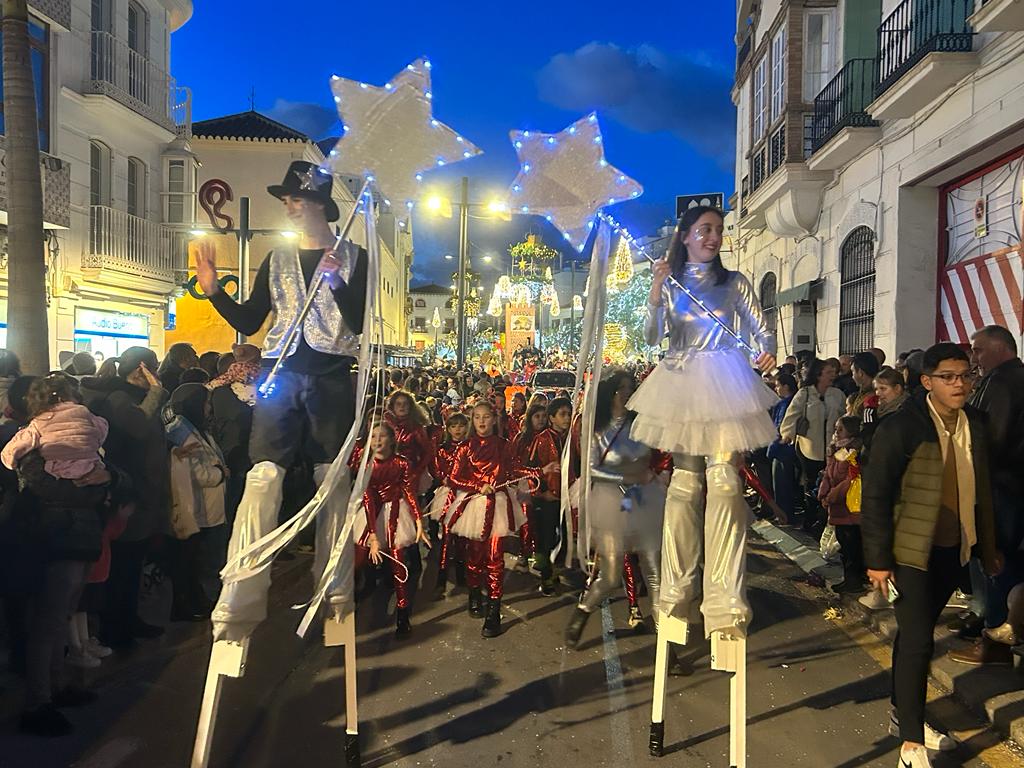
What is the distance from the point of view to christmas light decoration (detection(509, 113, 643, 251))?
3717mm

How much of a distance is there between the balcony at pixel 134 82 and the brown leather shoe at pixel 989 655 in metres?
17.0

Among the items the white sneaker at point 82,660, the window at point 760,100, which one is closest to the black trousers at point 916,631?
the white sneaker at point 82,660

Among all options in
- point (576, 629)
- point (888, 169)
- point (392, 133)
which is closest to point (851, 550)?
point (576, 629)

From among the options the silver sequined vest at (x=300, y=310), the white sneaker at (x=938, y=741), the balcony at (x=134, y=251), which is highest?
the balcony at (x=134, y=251)

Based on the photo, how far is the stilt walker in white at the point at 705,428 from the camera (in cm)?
335

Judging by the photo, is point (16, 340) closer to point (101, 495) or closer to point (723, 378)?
point (101, 495)

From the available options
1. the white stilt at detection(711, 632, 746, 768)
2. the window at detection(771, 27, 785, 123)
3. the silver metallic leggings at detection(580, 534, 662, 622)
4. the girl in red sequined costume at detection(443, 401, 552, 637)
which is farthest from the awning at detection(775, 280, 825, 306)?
the white stilt at detection(711, 632, 746, 768)

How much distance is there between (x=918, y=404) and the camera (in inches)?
132

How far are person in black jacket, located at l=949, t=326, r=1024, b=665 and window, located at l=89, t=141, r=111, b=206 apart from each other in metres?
17.3

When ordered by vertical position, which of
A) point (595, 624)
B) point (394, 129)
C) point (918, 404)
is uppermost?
point (394, 129)

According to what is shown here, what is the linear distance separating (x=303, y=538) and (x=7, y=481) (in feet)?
12.2

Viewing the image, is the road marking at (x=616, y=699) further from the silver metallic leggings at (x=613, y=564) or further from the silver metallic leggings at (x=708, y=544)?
the silver metallic leggings at (x=708, y=544)

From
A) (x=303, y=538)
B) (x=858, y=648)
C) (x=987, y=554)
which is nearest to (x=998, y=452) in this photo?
(x=987, y=554)

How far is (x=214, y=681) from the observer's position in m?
3.11
